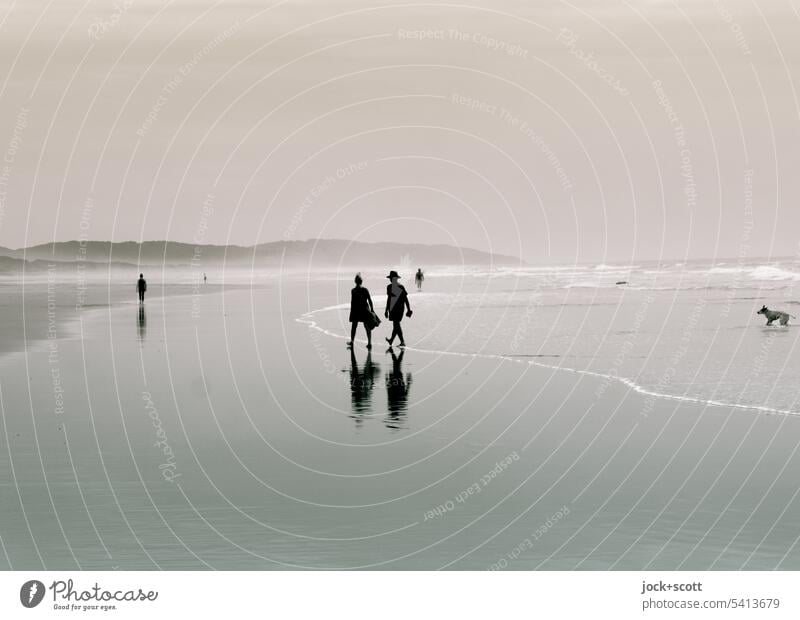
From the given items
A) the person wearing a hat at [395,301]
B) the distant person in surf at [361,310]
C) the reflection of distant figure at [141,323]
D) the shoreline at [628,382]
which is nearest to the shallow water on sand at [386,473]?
the shoreline at [628,382]

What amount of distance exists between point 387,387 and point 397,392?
788 millimetres

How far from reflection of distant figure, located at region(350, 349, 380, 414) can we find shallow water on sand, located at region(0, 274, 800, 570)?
83 mm

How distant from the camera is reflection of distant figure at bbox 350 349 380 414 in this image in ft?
61.6

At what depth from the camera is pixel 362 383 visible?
21.7 m

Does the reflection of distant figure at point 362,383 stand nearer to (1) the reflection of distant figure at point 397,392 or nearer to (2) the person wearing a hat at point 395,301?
(1) the reflection of distant figure at point 397,392

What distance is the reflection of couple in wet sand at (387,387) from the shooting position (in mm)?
18031

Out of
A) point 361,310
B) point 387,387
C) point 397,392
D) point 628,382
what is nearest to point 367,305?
point 361,310

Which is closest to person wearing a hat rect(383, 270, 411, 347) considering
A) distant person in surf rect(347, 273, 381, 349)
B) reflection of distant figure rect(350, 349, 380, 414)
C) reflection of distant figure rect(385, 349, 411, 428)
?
distant person in surf rect(347, 273, 381, 349)

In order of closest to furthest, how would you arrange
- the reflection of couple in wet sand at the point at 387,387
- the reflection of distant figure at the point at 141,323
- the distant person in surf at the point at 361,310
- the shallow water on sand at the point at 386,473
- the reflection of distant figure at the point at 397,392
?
the shallow water on sand at the point at 386,473, the reflection of distant figure at the point at 397,392, the reflection of couple in wet sand at the point at 387,387, the distant person in surf at the point at 361,310, the reflection of distant figure at the point at 141,323

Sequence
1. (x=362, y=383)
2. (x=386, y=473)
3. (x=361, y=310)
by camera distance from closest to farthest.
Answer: (x=386, y=473), (x=362, y=383), (x=361, y=310)

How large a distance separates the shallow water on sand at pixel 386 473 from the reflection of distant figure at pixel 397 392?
90mm

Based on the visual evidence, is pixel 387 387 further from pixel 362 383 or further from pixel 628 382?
pixel 628 382

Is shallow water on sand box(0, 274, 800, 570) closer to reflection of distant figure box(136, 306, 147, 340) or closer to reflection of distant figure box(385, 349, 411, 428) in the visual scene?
reflection of distant figure box(385, 349, 411, 428)

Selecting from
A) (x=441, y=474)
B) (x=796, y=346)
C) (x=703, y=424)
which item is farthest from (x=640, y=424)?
(x=796, y=346)
